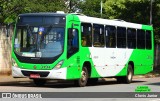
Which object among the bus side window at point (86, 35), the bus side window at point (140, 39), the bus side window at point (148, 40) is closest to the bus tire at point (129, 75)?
the bus side window at point (140, 39)

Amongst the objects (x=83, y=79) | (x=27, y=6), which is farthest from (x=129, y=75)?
(x=27, y=6)

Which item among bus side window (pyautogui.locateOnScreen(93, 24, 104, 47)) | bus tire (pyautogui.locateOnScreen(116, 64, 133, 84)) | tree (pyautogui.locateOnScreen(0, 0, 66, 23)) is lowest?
bus tire (pyautogui.locateOnScreen(116, 64, 133, 84))

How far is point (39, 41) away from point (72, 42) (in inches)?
Result: 54.6

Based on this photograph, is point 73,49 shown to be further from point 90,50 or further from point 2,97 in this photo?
point 2,97

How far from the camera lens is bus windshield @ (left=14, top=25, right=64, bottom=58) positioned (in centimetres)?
2180

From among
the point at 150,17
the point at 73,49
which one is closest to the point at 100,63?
the point at 73,49

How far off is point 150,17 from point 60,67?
74.8ft

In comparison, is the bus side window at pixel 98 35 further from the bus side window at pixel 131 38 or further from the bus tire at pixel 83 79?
the bus side window at pixel 131 38

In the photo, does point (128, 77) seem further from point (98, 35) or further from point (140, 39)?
point (98, 35)

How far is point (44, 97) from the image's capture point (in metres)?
16.9

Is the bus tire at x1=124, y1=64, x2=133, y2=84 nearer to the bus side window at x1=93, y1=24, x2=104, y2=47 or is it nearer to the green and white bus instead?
the green and white bus

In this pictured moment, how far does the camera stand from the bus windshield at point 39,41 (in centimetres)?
2180

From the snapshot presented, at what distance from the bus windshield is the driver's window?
37 cm

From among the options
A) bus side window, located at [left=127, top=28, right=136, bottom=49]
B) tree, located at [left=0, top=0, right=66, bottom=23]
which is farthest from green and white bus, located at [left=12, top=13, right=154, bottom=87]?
tree, located at [left=0, top=0, right=66, bottom=23]
